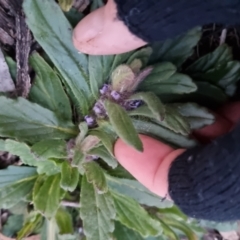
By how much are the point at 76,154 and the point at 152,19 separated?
0.26 m

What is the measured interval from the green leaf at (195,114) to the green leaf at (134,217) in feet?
0.68

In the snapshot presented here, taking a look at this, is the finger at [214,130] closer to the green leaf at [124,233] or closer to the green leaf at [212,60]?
the green leaf at [212,60]

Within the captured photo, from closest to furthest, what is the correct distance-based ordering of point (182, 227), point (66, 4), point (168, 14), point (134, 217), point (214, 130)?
point (168, 14) → point (66, 4) → point (214, 130) → point (134, 217) → point (182, 227)

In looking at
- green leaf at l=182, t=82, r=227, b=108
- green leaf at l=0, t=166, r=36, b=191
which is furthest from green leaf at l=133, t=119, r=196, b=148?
green leaf at l=0, t=166, r=36, b=191

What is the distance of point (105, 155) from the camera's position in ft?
2.40

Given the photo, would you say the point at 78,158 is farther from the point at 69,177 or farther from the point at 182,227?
the point at 182,227

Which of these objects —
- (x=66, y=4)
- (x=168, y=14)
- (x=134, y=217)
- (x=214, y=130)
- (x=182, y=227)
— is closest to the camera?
(x=168, y=14)

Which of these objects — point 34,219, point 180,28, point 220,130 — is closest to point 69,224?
point 34,219

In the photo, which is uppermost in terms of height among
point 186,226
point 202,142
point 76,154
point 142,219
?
point 76,154

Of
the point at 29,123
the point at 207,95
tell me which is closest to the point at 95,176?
the point at 29,123

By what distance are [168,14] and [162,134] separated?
24cm

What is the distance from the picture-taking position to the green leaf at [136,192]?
86 centimetres

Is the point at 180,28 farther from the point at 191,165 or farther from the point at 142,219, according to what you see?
the point at 142,219

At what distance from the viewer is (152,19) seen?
56cm
